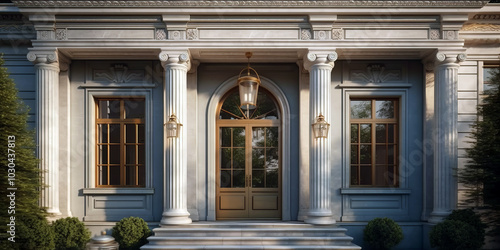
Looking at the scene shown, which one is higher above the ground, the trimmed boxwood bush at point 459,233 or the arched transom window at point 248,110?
the arched transom window at point 248,110

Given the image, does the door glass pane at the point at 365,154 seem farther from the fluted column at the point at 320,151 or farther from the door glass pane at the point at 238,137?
the door glass pane at the point at 238,137

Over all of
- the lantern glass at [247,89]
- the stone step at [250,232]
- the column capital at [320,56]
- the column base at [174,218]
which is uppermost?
the column capital at [320,56]

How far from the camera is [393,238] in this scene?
850cm

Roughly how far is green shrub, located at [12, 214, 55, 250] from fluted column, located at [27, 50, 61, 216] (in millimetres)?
619

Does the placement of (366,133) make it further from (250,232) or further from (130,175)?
(130,175)

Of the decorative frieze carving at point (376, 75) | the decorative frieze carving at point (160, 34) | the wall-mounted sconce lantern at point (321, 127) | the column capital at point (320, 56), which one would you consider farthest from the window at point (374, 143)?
the decorative frieze carving at point (160, 34)

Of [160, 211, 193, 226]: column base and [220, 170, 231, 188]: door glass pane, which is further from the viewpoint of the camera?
[220, 170, 231, 188]: door glass pane

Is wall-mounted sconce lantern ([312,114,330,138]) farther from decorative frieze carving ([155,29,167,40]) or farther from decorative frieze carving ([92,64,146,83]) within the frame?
decorative frieze carving ([92,64,146,83])

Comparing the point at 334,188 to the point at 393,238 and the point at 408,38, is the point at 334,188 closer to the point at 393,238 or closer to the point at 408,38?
the point at 393,238

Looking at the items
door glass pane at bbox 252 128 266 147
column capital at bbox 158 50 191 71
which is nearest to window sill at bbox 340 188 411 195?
door glass pane at bbox 252 128 266 147

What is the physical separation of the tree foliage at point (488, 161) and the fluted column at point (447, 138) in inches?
11.7

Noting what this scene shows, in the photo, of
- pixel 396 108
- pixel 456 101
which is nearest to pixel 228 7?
pixel 396 108

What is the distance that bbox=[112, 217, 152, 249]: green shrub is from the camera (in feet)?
27.8

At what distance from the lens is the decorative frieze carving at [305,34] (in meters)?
8.80
